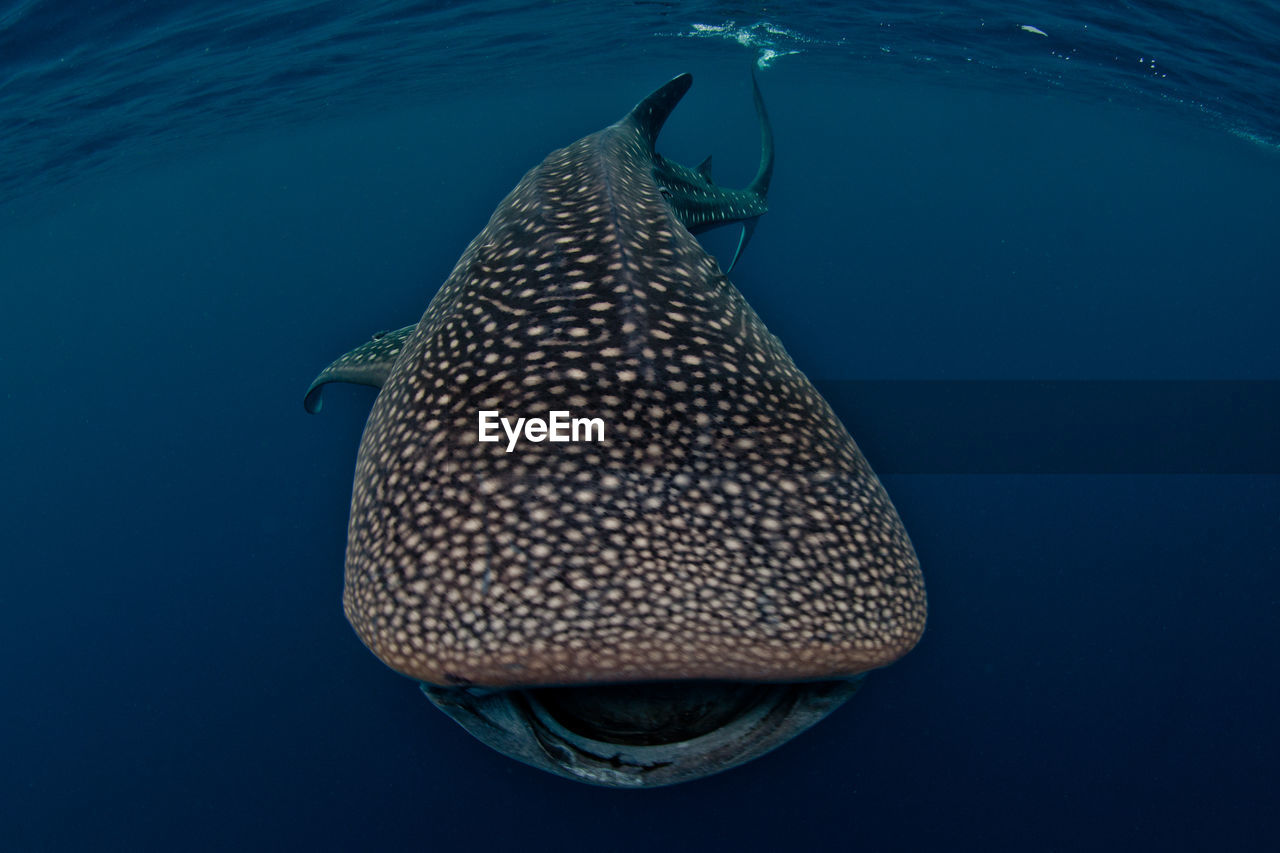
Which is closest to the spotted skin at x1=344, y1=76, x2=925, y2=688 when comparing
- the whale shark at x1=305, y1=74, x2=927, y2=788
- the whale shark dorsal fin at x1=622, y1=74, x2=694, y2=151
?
the whale shark at x1=305, y1=74, x2=927, y2=788

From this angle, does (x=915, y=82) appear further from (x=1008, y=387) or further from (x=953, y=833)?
(x=953, y=833)

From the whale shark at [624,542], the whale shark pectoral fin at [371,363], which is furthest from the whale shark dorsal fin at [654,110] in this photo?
the whale shark at [624,542]

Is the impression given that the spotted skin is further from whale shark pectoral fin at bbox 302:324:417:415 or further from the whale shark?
whale shark pectoral fin at bbox 302:324:417:415

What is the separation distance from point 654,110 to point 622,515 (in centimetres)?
475

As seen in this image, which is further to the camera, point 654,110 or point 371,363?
point 654,110

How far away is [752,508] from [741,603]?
28 cm

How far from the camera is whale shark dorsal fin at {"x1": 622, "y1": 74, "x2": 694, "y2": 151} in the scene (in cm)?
523

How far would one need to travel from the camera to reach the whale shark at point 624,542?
1.66m

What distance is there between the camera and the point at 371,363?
4.14 metres

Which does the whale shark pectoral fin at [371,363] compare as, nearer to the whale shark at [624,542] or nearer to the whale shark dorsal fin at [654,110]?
the whale shark at [624,542]

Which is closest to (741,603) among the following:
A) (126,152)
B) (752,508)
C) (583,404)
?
(752,508)

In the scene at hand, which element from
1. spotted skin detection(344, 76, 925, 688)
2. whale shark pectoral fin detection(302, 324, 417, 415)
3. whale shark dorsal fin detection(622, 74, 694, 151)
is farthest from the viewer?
whale shark dorsal fin detection(622, 74, 694, 151)

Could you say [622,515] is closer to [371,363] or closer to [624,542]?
[624,542]

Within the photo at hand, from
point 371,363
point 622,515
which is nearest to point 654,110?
point 371,363
